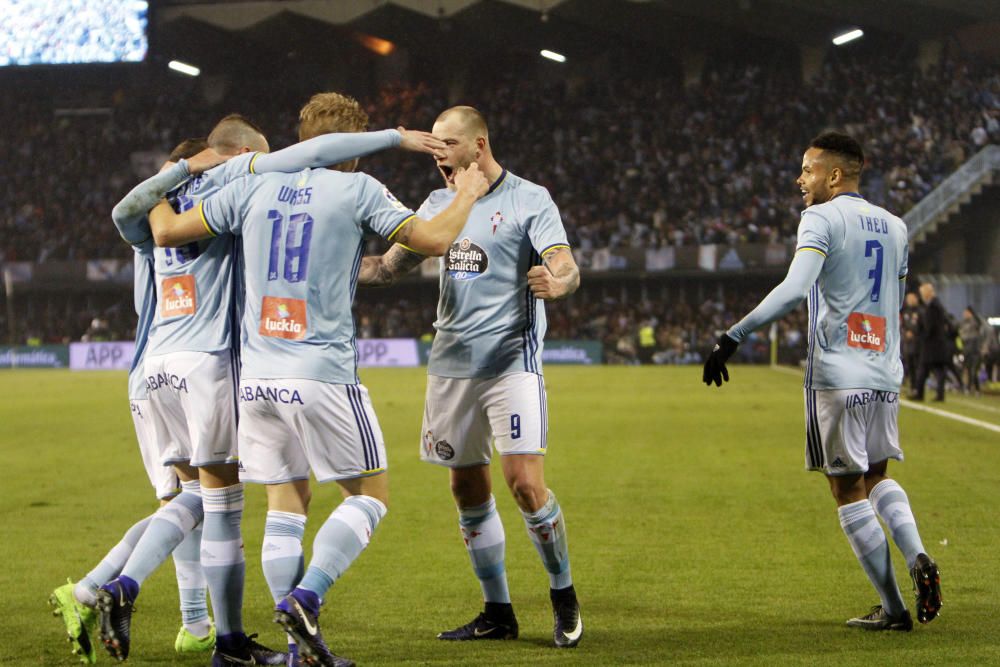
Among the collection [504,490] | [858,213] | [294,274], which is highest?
[858,213]

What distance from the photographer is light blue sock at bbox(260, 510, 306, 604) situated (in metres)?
4.79

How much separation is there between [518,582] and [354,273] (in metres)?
2.87

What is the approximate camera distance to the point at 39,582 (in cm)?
720

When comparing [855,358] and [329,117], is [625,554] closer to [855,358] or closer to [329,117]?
[855,358]

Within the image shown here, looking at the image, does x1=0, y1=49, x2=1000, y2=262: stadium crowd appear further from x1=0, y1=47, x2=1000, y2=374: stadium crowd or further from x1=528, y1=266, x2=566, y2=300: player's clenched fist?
x1=528, y1=266, x2=566, y2=300: player's clenched fist

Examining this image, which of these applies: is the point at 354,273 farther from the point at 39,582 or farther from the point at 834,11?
the point at 834,11

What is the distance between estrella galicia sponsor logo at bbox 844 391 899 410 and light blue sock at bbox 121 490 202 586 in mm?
3093

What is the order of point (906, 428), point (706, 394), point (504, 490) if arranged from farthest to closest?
point (706, 394), point (906, 428), point (504, 490)

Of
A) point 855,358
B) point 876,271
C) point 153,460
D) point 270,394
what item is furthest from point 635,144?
point 270,394

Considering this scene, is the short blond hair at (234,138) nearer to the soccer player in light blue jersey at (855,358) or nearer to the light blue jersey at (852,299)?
the soccer player in light blue jersey at (855,358)

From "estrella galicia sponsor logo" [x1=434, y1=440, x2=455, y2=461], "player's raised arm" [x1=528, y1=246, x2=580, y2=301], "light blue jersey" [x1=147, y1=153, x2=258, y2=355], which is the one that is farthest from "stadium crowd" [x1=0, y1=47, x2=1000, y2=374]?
"light blue jersey" [x1=147, y1=153, x2=258, y2=355]

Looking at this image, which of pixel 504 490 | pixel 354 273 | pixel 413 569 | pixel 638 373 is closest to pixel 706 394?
pixel 638 373

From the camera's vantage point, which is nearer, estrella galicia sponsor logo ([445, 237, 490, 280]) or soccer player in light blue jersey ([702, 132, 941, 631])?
soccer player in light blue jersey ([702, 132, 941, 631])

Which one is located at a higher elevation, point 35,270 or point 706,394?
point 35,270
